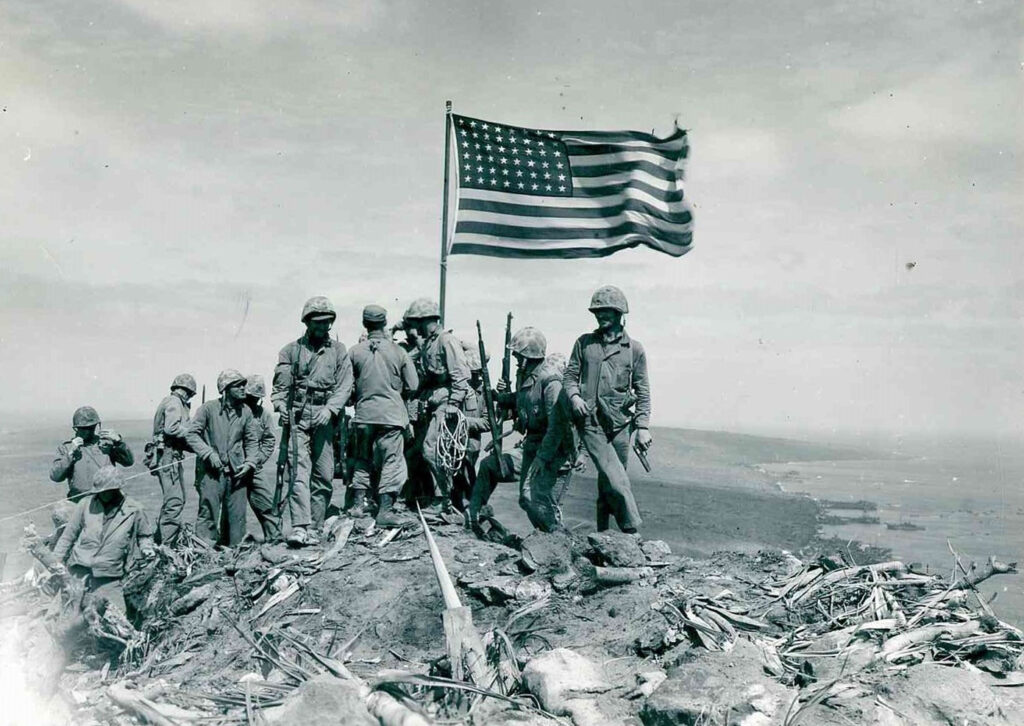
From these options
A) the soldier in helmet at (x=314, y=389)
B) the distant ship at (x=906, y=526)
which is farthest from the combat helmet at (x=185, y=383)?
the distant ship at (x=906, y=526)

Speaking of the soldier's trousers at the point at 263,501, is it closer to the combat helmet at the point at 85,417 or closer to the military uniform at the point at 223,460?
the military uniform at the point at 223,460

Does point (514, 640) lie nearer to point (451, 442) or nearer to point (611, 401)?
point (611, 401)

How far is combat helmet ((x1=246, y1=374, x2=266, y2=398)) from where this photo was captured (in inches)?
375

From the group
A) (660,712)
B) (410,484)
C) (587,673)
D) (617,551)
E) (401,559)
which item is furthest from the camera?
(410,484)

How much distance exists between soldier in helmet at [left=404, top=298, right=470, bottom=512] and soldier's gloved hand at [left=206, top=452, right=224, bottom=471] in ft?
7.54

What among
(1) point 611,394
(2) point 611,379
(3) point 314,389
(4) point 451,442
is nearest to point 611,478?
(1) point 611,394

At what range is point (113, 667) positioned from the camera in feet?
23.8

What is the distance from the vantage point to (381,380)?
8484 mm

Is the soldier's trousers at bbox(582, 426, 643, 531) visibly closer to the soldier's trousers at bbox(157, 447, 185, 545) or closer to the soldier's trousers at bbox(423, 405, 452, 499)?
the soldier's trousers at bbox(423, 405, 452, 499)

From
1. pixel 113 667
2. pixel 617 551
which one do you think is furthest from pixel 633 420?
pixel 113 667

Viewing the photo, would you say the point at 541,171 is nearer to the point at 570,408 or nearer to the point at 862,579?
the point at 570,408

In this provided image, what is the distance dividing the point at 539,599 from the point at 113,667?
3.82 m

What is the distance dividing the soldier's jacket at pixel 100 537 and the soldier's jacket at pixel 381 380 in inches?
91.5

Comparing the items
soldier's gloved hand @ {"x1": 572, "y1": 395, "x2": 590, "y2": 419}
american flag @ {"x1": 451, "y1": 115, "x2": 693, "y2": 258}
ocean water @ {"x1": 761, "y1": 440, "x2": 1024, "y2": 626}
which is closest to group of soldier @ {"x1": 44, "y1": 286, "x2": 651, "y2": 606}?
soldier's gloved hand @ {"x1": 572, "y1": 395, "x2": 590, "y2": 419}
